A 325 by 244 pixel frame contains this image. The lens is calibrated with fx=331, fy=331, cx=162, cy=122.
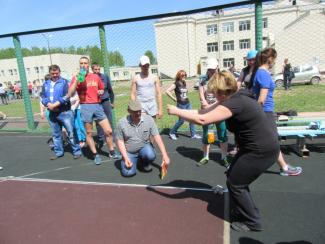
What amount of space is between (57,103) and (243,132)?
427 cm

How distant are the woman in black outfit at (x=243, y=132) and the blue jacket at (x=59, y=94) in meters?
3.79

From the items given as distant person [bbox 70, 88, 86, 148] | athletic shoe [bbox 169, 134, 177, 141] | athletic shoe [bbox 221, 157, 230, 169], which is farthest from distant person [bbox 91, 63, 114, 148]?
athletic shoe [bbox 221, 157, 230, 169]

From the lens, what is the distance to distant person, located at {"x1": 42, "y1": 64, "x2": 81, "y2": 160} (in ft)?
21.4

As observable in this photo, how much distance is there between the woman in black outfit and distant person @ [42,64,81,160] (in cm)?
383

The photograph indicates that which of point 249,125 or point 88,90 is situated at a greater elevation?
point 88,90

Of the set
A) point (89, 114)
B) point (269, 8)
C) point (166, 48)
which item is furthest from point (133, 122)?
point (269, 8)

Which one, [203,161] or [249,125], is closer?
[249,125]

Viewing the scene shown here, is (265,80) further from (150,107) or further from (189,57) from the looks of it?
(189,57)

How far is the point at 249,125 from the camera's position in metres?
3.27

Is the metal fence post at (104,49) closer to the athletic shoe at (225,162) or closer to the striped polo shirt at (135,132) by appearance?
the striped polo shirt at (135,132)

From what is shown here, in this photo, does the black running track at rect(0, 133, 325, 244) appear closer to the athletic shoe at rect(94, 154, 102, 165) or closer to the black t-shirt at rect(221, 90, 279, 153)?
the athletic shoe at rect(94, 154, 102, 165)

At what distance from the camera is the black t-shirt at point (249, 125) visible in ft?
10.5

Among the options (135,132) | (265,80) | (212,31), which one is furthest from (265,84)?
(212,31)

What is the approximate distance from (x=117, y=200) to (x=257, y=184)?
6.42 ft
